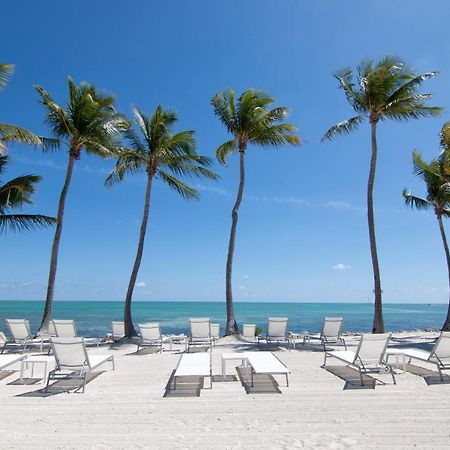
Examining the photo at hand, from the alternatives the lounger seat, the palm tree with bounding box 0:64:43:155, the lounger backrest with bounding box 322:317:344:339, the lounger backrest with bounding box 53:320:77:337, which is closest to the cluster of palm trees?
the palm tree with bounding box 0:64:43:155

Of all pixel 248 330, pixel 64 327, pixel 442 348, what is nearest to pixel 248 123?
pixel 248 330

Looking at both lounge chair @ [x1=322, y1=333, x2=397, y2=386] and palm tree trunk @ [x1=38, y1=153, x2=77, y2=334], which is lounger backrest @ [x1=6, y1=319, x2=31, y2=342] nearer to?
palm tree trunk @ [x1=38, y1=153, x2=77, y2=334]

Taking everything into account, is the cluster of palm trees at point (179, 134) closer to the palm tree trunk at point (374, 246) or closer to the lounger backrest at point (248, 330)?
the palm tree trunk at point (374, 246)

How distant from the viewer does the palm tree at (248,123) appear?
1529cm

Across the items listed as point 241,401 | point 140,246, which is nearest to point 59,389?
point 241,401

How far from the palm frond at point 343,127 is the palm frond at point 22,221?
1061 cm

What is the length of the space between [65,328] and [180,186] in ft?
24.9

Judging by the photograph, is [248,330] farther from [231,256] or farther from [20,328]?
[20,328]

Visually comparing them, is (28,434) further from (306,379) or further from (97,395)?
(306,379)

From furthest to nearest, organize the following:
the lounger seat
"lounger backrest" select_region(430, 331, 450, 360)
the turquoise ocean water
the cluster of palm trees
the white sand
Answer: the turquoise ocean water, the cluster of palm trees, "lounger backrest" select_region(430, 331, 450, 360), the lounger seat, the white sand

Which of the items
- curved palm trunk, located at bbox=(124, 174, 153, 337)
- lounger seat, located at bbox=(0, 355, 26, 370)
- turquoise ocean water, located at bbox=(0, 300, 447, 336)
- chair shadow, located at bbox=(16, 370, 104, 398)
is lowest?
turquoise ocean water, located at bbox=(0, 300, 447, 336)

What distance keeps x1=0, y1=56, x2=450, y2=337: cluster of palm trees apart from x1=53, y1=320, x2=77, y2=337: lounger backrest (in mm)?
3606

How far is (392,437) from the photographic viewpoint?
3980mm

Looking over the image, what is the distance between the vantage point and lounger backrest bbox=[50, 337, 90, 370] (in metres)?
6.29
